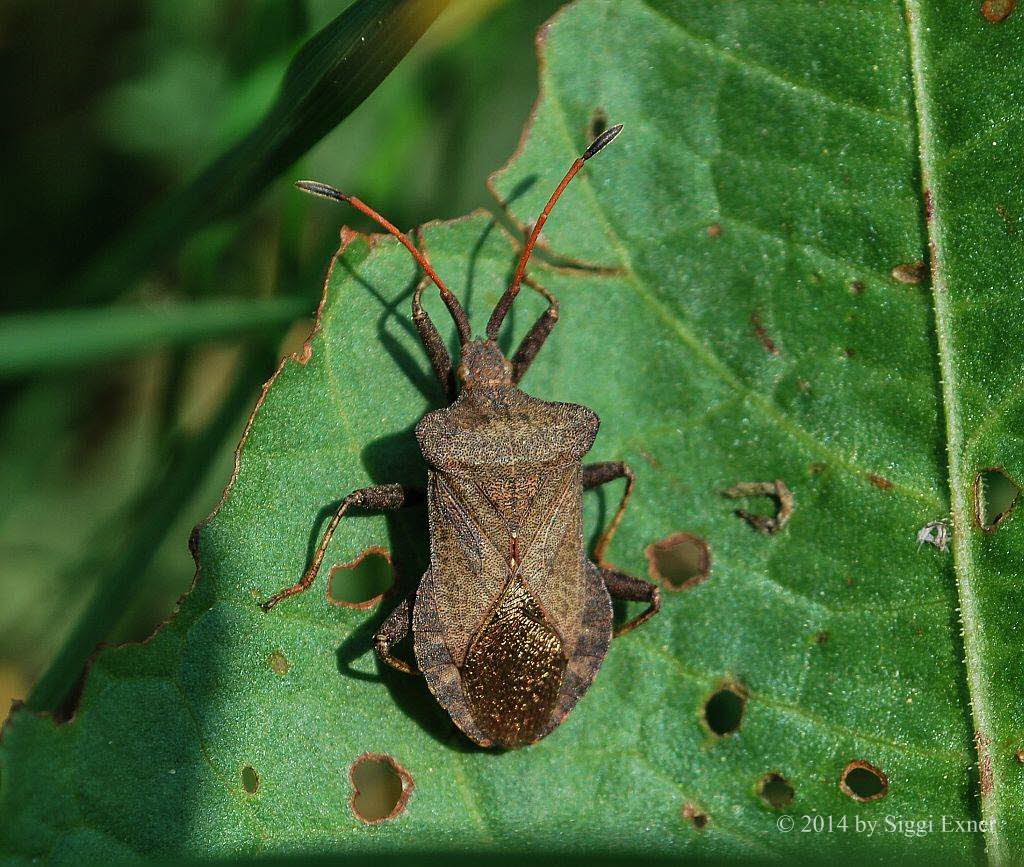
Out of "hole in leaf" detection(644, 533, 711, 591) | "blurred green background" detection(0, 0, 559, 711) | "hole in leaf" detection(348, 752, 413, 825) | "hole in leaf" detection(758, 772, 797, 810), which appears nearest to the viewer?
"hole in leaf" detection(348, 752, 413, 825)

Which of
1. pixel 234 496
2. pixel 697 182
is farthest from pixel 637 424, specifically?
pixel 234 496

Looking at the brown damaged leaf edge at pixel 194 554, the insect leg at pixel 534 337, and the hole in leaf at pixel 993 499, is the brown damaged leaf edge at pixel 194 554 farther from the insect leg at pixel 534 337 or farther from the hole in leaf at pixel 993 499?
the hole in leaf at pixel 993 499

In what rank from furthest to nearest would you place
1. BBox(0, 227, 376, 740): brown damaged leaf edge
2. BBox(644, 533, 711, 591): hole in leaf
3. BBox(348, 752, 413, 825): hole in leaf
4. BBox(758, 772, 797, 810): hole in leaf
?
BBox(644, 533, 711, 591): hole in leaf, BBox(758, 772, 797, 810): hole in leaf, BBox(348, 752, 413, 825): hole in leaf, BBox(0, 227, 376, 740): brown damaged leaf edge

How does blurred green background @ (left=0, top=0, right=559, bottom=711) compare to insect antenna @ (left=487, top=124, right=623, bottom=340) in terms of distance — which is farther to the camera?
blurred green background @ (left=0, top=0, right=559, bottom=711)

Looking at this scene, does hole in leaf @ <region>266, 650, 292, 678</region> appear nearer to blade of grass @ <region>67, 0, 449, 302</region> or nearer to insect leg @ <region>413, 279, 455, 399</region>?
insect leg @ <region>413, 279, 455, 399</region>

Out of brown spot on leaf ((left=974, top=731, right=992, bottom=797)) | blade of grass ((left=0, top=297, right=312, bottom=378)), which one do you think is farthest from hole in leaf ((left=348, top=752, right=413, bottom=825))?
brown spot on leaf ((left=974, top=731, right=992, bottom=797))

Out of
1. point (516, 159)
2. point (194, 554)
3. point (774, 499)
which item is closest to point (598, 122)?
point (516, 159)
